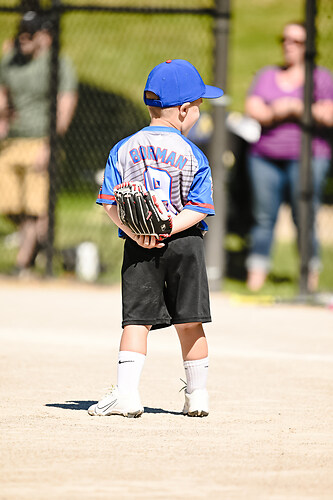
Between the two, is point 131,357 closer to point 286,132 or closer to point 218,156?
point 218,156

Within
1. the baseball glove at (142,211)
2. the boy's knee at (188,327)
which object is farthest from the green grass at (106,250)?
the baseball glove at (142,211)

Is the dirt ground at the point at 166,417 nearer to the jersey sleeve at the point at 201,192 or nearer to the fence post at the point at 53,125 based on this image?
the jersey sleeve at the point at 201,192

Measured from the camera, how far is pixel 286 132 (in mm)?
9898

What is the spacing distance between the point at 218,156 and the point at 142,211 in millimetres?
5365

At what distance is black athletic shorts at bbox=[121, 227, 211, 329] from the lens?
4.81m

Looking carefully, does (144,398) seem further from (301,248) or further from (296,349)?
(301,248)

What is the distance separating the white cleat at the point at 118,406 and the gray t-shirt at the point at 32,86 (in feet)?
19.4

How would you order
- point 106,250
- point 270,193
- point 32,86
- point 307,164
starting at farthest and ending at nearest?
point 106,250 < point 32,86 < point 270,193 < point 307,164

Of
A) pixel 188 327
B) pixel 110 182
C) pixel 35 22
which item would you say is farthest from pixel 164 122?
pixel 35 22

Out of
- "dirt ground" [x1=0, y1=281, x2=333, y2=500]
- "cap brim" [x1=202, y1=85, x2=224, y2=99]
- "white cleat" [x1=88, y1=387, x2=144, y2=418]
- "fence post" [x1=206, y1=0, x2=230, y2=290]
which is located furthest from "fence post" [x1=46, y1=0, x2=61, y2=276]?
"white cleat" [x1=88, y1=387, x2=144, y2=418]

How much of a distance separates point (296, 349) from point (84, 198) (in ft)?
21.3

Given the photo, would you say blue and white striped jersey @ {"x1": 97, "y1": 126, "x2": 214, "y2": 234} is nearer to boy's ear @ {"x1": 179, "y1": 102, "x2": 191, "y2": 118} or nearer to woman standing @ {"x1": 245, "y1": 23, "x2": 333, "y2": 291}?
boy's ear @ {"x1": 179, "y1": 102, "x2": 191, "y2": 118}

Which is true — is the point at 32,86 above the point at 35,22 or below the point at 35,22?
below

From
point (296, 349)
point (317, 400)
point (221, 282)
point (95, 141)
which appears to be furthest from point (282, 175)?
point (317, 400)
